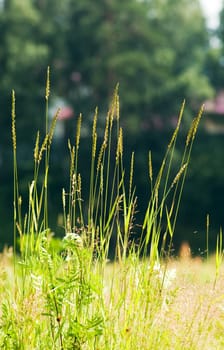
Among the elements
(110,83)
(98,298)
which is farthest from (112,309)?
(110,83)

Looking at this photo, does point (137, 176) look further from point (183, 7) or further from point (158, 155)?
point (183, 7)

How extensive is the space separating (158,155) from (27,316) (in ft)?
67.9

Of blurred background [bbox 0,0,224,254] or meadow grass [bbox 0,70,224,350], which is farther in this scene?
blurred background [bbox 0,0,224,254]

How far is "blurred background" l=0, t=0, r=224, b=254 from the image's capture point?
72.1ft

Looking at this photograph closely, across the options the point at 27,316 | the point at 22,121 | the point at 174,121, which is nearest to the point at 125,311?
the point at 27,316

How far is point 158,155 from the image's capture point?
76.2 ft

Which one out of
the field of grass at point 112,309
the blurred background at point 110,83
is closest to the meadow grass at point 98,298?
the field of grass at point 112,309

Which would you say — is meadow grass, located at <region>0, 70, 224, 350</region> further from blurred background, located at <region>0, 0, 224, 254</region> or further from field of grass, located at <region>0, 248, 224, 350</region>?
blurred background, located at <region>0, 0, 224, 254</region>

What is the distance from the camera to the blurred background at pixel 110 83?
22.0 metres

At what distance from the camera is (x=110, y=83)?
73.7 ft

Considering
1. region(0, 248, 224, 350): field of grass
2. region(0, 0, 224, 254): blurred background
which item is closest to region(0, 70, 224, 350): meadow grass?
region(0, 248, 224, 350): field of grass

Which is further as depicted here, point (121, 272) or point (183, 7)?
point (183, 7)

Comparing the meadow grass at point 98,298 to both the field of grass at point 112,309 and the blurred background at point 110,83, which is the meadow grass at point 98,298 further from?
the blurred background at point 110,83

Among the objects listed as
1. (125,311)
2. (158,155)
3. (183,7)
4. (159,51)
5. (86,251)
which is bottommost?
(125,311)
